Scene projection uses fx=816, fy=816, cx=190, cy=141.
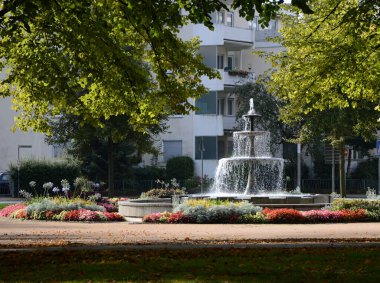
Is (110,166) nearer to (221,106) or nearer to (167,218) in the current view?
(221,106)

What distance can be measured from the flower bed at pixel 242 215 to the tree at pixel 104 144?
19415 mm

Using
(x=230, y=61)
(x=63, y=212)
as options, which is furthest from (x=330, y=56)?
(x=230, y=61)

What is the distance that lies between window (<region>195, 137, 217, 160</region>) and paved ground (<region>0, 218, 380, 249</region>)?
104 feet

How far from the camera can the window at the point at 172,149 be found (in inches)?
2288

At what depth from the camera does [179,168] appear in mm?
55250

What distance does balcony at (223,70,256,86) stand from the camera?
192 feet

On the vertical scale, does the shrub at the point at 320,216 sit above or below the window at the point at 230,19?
below

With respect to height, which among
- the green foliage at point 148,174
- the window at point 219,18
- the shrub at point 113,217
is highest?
the window at point 219,18

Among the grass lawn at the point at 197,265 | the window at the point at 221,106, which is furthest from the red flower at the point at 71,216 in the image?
the window at the point at 221,106

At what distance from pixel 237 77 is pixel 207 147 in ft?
18.3

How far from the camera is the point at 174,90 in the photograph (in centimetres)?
2033

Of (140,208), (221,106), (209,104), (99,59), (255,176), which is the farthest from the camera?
(221,106)

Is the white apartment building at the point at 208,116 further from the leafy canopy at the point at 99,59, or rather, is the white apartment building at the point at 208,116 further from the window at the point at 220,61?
the leafy canopy at the point at 99,59

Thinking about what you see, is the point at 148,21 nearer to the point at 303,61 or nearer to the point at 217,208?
the point at 303,61
